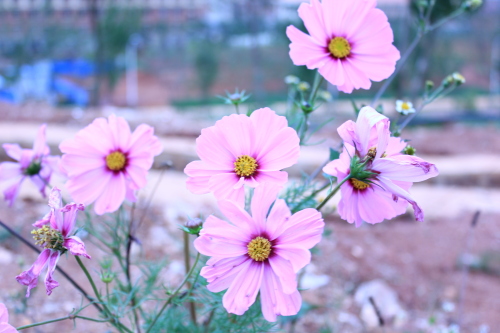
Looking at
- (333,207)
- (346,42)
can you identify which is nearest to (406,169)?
(346,42)

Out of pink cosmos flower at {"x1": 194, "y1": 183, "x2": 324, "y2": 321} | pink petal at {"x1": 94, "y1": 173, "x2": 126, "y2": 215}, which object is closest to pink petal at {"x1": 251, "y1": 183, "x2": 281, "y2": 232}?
pink cosmos flower at {"x1": 194, "y1": 183, "x2": 324, "y2": 321}

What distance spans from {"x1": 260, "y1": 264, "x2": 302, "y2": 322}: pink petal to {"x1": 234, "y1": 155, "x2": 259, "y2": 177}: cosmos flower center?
4.2 inches

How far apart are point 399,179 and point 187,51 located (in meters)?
18.0

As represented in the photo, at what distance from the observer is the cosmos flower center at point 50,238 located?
583 mm

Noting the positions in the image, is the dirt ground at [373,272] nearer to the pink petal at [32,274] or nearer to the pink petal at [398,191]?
the pink petal at [32,274]

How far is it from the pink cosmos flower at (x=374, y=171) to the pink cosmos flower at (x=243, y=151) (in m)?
0.06

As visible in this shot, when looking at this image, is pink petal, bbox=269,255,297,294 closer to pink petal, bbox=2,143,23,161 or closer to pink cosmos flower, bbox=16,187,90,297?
pink cosmos flower, bbox=16,187,90,297

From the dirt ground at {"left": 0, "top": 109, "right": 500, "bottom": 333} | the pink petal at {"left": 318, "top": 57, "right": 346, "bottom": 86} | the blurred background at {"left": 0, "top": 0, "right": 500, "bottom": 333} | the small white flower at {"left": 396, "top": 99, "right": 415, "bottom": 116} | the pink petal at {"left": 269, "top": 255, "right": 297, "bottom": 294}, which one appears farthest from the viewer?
the blurred background at {"left": 0, "top": 0, "right": 500, "bottom": 333}

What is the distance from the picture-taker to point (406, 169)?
0.54 m

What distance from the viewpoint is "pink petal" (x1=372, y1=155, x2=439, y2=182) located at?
534 mm

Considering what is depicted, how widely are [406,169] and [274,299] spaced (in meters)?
0.20

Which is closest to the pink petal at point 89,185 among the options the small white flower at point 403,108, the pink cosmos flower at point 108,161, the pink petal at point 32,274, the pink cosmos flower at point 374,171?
the pink cosmos flower at point 108,161

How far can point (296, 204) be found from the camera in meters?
0.88

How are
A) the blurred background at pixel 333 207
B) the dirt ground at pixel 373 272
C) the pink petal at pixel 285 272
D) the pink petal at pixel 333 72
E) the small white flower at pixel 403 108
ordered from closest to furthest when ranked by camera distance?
1. the pink petal at pixel 285 272
2. the pink petal at pixel 333 72
3. the small white flower at pixel 403 108
4. the dirt ground at pixel 373 272
5. the blurred background at pixel 333 207
